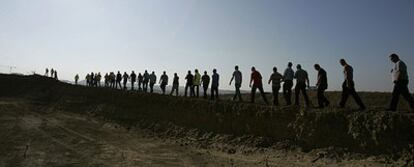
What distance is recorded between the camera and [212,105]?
1964cm

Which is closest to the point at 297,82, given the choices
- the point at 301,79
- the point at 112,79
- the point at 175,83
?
the point at 301,79

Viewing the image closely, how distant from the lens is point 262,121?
655 inches

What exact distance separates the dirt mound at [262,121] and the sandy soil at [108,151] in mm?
644

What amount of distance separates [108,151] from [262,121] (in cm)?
570

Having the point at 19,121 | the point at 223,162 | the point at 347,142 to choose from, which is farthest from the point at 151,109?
the point at 347,142

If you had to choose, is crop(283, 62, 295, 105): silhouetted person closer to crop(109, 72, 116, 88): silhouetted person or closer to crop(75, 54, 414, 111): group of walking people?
crop(75, 54, 414, 111): group of walking people

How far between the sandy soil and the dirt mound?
0.64 meters

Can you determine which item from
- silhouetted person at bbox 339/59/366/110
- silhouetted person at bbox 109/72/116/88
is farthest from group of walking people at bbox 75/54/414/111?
silhouetted person at bbox 109/72/116/88

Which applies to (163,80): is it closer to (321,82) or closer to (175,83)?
(175,83)

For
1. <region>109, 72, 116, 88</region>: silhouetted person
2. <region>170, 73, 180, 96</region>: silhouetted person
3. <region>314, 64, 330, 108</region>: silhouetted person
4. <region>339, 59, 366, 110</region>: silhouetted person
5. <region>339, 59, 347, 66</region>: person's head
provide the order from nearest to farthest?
<region>339, 59, 366, 110</region>: silhouetted person → <region>339, 59, 347, 66</region>: person's head → <region>314, 64, 330, 108</region>: silhouetted person → <region>170, 73, 180, 96</region>: silhouetted person → <region>109, 72, 116, 88</region>: silhouetted person

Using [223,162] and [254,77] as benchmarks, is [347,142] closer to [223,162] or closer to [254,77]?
[223,162]

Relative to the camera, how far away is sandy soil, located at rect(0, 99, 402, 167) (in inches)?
535

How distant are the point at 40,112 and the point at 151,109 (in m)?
8.78

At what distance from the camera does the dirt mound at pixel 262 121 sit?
12.5 m
